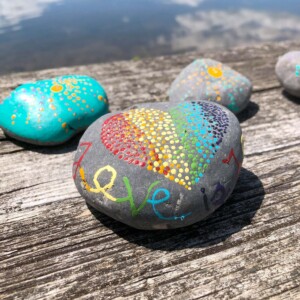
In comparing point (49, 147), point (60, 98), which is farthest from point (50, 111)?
point (49, 147)

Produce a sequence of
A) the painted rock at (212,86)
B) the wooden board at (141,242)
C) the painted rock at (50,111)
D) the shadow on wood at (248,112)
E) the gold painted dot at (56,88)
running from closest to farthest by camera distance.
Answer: the wooden board at (141,242) < the painted rock at (50,111) < the gold painted dot at (56,88) < the painted rock at (212,86) < the shadow on wood at (248,112)

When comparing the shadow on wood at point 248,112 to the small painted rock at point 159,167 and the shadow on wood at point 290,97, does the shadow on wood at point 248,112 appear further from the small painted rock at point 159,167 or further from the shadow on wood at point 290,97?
the small painted rock at point 159,167

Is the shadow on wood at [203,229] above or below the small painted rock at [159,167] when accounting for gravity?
below

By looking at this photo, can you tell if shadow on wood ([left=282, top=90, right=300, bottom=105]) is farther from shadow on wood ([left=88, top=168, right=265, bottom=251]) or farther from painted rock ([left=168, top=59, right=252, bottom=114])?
shadow on wood ([left=88, top=168, right=265, bottom=251])

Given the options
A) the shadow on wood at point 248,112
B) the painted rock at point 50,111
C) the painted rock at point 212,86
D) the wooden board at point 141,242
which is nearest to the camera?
the wooden board at point 141,242

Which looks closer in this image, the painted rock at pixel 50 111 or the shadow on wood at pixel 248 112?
the painted rock at pixel 50 111

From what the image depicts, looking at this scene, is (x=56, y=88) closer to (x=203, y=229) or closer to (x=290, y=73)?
(x=203, y=229)

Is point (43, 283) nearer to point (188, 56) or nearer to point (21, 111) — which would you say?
point (21, 111)

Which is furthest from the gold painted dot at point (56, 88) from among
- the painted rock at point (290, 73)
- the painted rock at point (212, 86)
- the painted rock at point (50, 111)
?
the painted rock at point (290, 73)

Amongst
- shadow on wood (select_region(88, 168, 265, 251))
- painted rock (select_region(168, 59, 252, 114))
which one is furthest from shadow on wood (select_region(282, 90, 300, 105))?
shadow on wood (select_region(88, 168, 265, 251))
